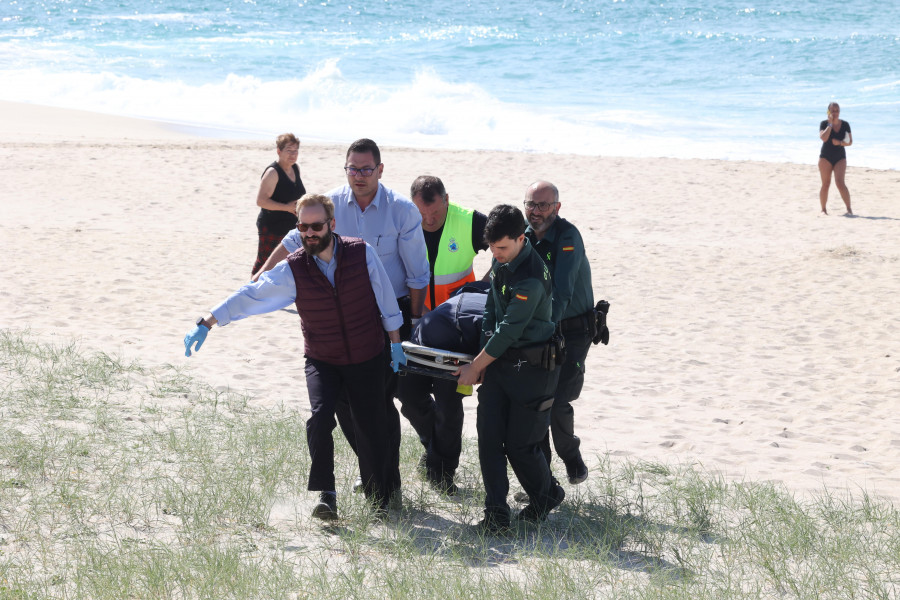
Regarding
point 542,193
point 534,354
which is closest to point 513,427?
point 534,354

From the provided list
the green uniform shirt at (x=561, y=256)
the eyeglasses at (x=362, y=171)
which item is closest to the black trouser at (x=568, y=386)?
the green uniform shirt at (x=561, y=256)

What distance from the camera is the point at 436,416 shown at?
5246 mm

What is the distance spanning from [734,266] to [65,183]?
33.4ft

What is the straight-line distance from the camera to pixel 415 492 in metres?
5.21

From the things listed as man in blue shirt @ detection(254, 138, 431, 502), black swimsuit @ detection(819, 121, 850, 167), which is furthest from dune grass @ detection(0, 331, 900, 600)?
black swimsuit @ detection(819, 121, 850, 167)

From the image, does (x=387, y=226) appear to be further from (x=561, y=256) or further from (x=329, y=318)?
(x=561, y=256)

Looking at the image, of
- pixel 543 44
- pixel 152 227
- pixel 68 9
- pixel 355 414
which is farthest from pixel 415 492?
pixel 68 9

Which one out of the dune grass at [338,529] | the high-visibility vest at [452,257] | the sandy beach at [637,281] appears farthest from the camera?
the sandy beach at [637,281]

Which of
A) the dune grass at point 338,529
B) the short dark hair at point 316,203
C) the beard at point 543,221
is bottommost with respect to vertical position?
the dune grass at point 338,529

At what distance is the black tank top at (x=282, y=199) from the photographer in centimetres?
859

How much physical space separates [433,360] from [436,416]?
624mm

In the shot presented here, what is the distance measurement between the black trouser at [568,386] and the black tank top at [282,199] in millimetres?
4144

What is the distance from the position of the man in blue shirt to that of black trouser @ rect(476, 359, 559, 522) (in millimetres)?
643

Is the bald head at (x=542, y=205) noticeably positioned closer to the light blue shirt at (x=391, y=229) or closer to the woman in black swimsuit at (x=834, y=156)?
the light blue shirt at (x=391, y=229)
